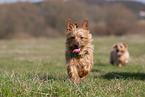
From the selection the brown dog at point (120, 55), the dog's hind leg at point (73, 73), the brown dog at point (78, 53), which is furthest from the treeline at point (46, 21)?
the dog's hind leg at point (73, 73)

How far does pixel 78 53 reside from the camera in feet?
16.3

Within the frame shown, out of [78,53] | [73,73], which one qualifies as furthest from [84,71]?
Result: [78,53]

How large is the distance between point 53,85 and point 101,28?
40.1 meters

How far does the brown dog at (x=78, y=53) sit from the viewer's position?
→ 493 centimetres

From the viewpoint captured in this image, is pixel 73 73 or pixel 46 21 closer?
pixel 73 73

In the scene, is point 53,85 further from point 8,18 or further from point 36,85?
point 8,18

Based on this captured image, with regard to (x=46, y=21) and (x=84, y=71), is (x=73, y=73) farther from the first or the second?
(x=46, y=21)

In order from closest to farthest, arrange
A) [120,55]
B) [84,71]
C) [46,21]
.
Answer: [84,71]
[120,55]
[46,21]

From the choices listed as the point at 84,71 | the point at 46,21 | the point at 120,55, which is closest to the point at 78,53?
the point at 84,71

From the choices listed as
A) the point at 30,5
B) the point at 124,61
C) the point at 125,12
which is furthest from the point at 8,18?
the point at 124,61

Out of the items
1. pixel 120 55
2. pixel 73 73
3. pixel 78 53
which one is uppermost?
pixel 78 53

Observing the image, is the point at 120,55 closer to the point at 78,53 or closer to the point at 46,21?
the point at 78,53

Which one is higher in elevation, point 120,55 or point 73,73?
point 73,73

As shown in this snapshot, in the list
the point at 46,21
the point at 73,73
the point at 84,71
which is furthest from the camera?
the point at 46,21
